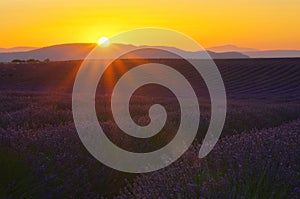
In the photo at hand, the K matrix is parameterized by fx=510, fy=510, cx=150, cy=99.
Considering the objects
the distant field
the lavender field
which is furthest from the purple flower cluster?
the distant field

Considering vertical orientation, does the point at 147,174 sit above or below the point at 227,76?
above

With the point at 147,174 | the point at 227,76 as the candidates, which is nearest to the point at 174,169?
the point at 147,174

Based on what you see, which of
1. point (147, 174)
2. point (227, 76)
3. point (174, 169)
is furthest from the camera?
point (227, 76)

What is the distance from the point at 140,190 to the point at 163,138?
312 centimetres

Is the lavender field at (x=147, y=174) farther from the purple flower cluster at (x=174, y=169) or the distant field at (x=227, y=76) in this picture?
the distant field at (x=227, y=76)

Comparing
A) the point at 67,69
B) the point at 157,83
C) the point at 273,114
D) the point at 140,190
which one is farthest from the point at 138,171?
the point at 67,69

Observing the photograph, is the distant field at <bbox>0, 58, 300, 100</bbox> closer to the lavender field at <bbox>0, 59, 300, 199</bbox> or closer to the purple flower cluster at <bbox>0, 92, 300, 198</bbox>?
the lavender field at <bbox>0, 59, 300, 199</bbox>

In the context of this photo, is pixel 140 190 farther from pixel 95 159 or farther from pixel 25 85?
pixel 25 85

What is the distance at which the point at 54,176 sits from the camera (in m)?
4.55

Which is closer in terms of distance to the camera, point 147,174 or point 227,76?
point 147,174

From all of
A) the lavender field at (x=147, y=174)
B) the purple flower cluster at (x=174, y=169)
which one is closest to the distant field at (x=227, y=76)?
the lavender field at (x=147, y=174)

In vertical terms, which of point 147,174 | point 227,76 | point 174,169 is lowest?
point 227,76

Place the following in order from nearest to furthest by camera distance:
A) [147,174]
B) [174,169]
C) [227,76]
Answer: [174,169], [147,174], [227,76]

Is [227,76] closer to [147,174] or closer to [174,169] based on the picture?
[147,174]
